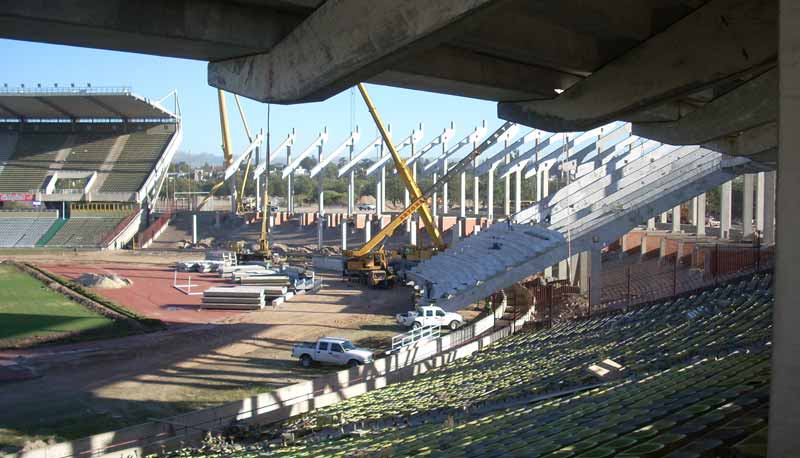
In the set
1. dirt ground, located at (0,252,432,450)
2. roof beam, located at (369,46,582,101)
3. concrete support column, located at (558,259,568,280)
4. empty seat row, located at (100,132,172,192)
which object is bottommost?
dirt ground, located at (0,252,432,450)

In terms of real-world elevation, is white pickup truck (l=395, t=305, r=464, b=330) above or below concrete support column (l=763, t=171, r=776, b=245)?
below

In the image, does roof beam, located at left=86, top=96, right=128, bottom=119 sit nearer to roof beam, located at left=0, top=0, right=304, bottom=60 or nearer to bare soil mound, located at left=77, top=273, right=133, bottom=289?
bare soil mound, located at left=77, top=273, right=133, bottom=289

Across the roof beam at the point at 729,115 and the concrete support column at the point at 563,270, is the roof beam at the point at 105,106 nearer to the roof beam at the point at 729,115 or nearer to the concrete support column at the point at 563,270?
the concrete support column at the point at 563,270

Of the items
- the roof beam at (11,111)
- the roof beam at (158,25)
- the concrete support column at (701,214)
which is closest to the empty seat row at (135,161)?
the roof beam at (11,111)

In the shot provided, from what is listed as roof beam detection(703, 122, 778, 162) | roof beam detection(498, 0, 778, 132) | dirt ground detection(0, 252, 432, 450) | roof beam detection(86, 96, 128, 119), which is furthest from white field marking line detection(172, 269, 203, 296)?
roof beam detection(86, 96, 128, 119)

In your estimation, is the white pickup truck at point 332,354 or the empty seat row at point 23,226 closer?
the white pickup truck at point 332,354

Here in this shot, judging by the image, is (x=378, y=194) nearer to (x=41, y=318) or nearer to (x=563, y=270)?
(x=563, y=270)

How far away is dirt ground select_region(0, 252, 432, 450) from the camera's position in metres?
12.9

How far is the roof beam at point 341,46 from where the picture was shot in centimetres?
511

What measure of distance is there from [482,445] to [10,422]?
335 inches

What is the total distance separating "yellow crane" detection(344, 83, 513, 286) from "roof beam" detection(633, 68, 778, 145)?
757 inches

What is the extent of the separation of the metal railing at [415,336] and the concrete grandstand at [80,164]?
38709 millimetres

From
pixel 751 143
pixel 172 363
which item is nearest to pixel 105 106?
pixel 172 363

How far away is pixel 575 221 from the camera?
23203mm
